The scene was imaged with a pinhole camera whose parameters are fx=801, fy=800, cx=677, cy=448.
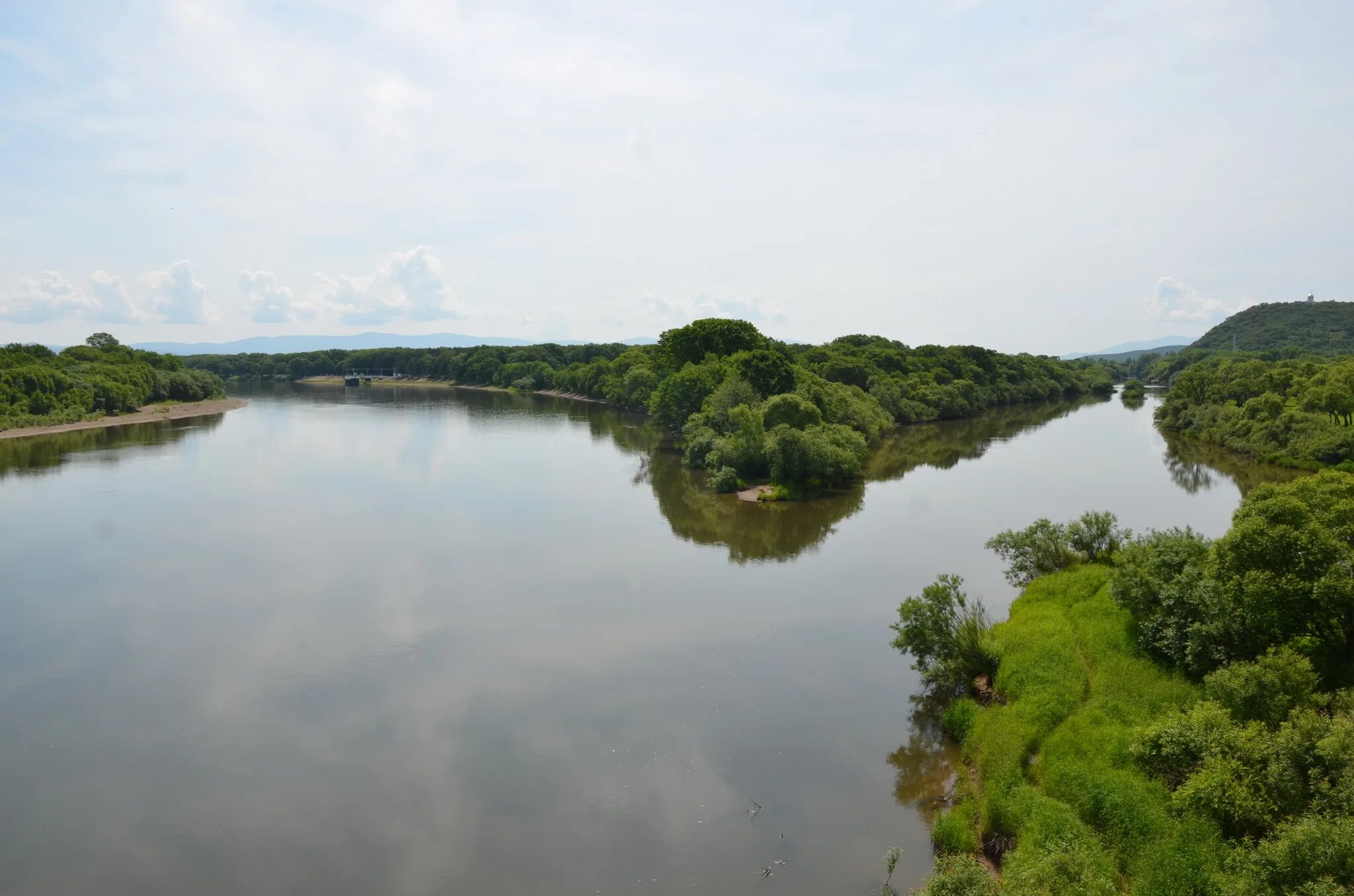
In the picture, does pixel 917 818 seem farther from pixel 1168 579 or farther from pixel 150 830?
pixel 150 830

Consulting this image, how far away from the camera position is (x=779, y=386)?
226 ft

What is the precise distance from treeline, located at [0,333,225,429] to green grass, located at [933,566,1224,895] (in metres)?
91.2

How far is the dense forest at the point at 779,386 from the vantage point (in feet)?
169

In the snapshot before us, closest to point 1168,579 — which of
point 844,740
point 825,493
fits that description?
point 844,740

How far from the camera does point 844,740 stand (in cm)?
1930

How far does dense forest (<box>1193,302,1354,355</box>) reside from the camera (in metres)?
166

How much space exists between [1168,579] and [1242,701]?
5.70 m

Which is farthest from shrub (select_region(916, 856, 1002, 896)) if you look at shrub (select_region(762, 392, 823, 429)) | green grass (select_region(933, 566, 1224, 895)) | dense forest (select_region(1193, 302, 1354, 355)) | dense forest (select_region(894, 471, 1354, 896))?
dense forest (select_region(1193, 302, 1354, 355))

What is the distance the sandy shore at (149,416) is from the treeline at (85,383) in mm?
1199

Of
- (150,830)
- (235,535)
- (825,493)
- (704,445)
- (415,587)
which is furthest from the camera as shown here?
(704,445)

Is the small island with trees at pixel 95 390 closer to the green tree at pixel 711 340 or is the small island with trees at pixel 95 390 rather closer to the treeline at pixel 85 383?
the treeline at pixel 85 383

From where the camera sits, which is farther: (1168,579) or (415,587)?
(415,587)

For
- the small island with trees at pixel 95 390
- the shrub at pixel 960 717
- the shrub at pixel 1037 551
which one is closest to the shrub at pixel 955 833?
the shrub at pixel 960 717

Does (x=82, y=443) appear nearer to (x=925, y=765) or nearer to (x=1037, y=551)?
(x=1037, y=551)
